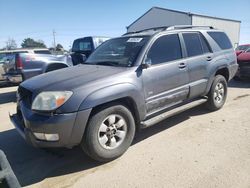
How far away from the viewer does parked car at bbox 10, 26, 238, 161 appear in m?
2.90

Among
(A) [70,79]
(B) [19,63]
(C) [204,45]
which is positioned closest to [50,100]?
(A) [70,79]

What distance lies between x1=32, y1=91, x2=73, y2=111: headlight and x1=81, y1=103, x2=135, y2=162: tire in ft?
1.47

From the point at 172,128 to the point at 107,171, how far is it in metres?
1.78

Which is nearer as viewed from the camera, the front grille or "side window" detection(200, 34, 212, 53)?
the front grille

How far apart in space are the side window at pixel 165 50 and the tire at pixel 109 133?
1079mm

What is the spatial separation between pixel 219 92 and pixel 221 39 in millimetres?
1270

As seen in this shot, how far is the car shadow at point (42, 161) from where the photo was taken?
10.3ft

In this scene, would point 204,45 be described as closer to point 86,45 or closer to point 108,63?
point 108,63

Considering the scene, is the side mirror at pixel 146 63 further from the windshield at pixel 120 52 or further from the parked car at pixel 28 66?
the parked car at pixel 28 66

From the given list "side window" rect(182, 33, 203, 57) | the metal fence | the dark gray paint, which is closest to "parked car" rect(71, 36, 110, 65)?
"side window" rect(182, 33, 203, 57)

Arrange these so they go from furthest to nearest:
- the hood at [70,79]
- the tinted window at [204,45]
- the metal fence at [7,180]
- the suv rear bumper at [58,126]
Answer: the tinted window at [204,45], the hood at [70,79], the suv rear bumper at [58,126], the metal fence at [7,180]

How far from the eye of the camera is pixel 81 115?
9.53 ft

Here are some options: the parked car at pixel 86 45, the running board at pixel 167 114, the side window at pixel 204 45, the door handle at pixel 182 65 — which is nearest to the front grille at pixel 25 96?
the running board at pixel 167 114

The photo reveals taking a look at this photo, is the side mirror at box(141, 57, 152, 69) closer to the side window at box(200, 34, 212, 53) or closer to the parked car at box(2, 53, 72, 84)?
the side window at box(200, 34, 212, 53)
